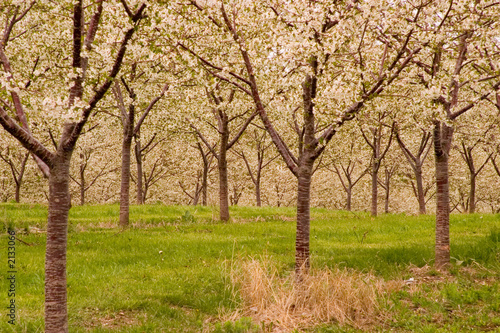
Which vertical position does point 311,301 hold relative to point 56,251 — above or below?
below

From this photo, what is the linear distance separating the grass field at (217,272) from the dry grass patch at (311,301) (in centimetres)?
17

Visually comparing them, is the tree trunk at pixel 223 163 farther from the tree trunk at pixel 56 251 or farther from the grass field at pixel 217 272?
the tree trunk at pixel 56 251

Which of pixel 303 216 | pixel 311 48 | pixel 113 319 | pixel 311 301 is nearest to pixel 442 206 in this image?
pixel 303 216

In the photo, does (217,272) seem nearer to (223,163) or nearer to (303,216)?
(303,216)

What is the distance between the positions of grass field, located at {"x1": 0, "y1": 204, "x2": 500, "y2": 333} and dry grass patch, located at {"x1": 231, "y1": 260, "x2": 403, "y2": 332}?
0.17m

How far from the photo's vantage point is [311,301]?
7410 mm

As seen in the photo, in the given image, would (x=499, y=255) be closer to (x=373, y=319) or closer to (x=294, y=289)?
(x=373, y=319)

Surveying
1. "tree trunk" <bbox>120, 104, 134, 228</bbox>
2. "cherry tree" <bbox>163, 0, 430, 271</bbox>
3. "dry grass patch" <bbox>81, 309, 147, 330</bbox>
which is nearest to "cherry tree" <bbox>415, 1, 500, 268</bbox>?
"cherry tree" <bbox>163, 0, 430, 271</bbox>

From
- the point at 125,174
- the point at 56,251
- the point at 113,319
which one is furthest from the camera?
the point at 125,174

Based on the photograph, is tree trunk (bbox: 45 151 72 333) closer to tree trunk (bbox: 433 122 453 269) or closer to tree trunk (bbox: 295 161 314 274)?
tree trunk (bbox: 295 161 314 274)

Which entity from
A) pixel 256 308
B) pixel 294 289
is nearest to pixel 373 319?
pixel 294 289

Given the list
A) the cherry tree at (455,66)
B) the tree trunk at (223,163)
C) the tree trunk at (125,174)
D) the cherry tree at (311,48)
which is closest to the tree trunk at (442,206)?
the cherry tree at (455,66)

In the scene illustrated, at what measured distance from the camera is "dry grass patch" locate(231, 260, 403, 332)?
22.8 ft

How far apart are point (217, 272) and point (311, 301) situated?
2.54 meters
